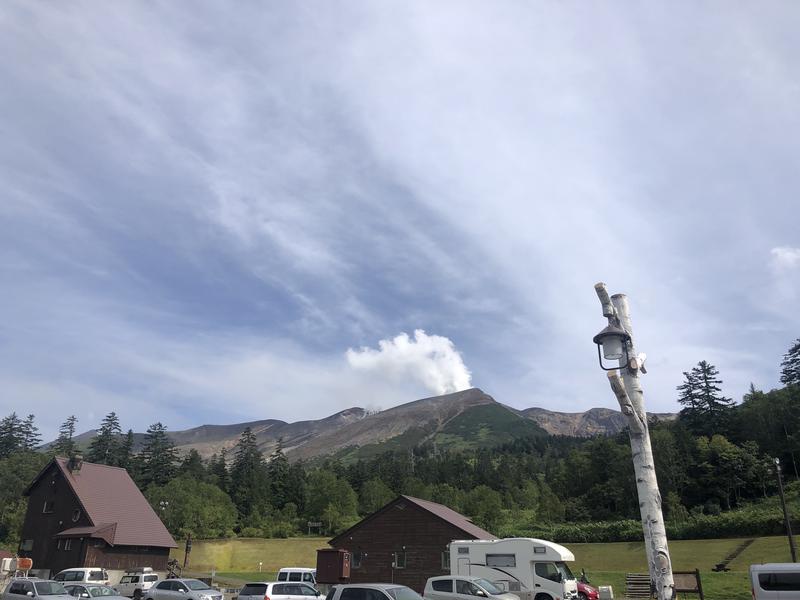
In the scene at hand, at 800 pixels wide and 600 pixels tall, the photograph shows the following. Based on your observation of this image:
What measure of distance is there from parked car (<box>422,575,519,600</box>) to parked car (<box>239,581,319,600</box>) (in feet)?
17.5

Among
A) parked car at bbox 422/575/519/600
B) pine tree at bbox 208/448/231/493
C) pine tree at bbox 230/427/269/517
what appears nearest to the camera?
parked car at bbox 422/575/519/600

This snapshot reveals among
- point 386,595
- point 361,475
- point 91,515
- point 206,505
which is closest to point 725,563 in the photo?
point 386,595

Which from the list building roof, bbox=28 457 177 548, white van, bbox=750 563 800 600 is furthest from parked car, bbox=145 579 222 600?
white van, bbox=750 563 800 600

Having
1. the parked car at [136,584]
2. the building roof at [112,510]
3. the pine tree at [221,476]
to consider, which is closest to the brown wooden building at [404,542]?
the parked car at [136,584]

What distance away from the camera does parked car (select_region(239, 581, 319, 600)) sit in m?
23.5

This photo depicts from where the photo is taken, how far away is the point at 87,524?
4519cm

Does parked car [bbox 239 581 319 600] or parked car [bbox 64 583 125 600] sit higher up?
parked car [bbox 64 583 125 600]

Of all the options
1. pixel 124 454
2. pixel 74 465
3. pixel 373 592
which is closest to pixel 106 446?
pixel 124 454

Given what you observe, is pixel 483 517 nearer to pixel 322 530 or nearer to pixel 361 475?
pixel 322 530

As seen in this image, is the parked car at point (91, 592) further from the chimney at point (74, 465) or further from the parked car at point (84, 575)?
the chimney at point (74, 465)

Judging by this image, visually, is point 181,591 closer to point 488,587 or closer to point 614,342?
point 488,587

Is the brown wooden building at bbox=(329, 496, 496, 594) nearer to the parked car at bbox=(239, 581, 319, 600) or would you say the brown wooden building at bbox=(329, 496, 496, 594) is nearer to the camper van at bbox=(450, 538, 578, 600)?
the camper van at bbox=(450, 538, 578, 600)

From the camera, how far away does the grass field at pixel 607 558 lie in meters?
34.0

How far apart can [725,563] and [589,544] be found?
15049mm
